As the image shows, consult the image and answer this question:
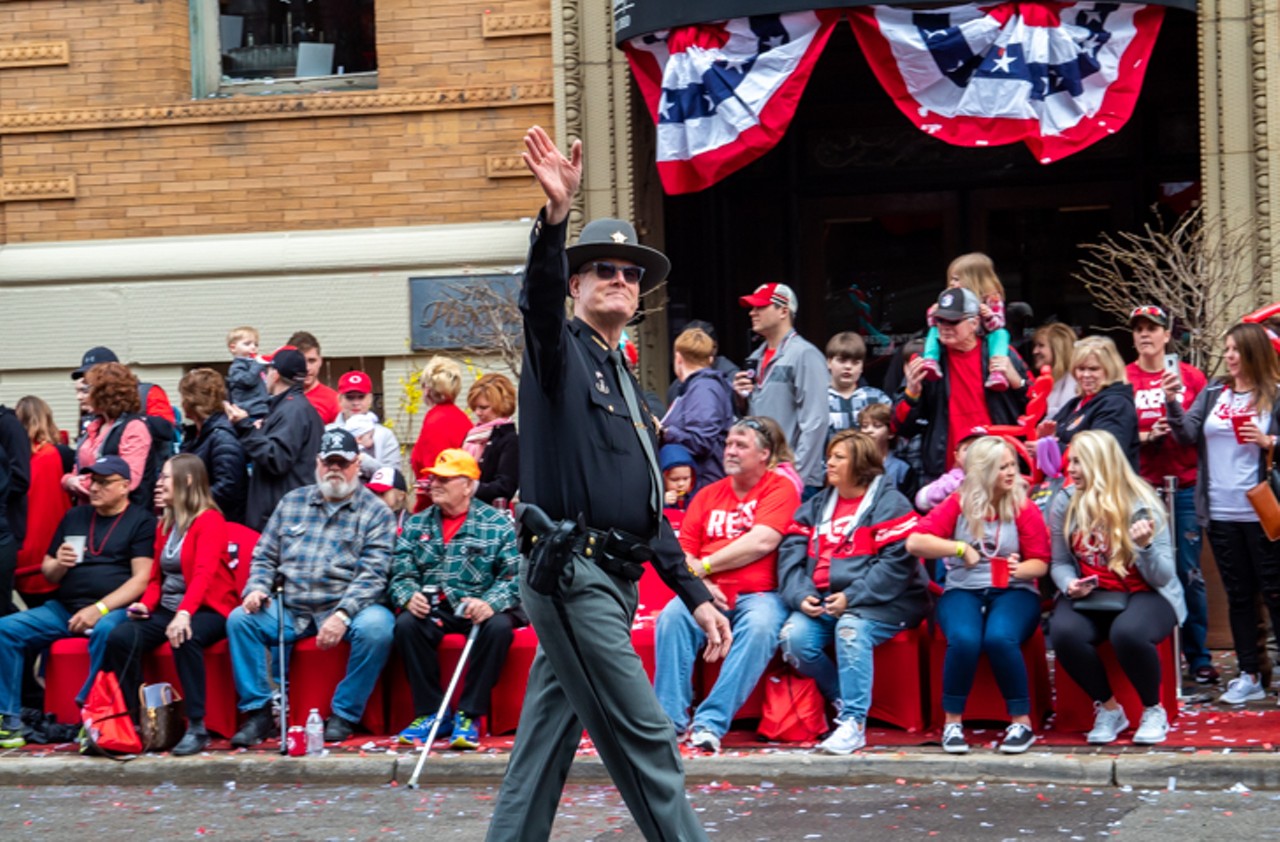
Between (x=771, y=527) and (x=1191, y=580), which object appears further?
(x=1191, y=580)

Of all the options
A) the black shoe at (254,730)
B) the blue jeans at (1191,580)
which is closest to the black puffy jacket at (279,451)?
the black shoe at (254,730)

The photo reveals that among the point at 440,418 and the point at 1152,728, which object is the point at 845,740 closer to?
the point at 1152,728

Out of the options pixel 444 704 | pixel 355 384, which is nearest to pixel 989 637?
pixel 444 704

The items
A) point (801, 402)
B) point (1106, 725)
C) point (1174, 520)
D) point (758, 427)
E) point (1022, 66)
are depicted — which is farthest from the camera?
point (1022, 66)

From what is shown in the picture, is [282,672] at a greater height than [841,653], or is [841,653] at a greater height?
[841,653]

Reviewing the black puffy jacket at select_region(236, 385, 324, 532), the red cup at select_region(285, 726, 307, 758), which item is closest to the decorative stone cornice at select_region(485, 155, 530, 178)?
the black puffy jacket at select_region(236, 385, 324, 532)

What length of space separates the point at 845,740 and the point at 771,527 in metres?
1.25

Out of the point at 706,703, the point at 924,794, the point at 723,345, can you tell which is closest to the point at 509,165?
the point at 723,345

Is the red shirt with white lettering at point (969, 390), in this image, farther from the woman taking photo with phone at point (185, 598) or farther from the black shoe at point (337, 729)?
the woman taking photo with phone at point (185, 598)

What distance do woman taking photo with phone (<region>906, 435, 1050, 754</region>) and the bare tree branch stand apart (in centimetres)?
308

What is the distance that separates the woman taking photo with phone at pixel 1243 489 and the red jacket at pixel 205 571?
5.49 meters

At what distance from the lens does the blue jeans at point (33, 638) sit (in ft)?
33.3

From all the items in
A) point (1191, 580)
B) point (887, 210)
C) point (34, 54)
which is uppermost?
point (34, 54)

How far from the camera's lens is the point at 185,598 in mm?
10109
